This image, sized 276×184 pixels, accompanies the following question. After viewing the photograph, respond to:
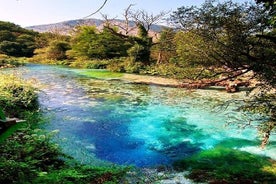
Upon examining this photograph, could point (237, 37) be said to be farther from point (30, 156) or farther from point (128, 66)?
point (128, 66)

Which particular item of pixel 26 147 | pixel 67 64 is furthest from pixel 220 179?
pixel 67 64

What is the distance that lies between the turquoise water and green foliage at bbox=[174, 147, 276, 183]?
1.20 ft

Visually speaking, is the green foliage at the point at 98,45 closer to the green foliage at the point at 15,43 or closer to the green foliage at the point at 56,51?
the green foliage at the point at 56,51

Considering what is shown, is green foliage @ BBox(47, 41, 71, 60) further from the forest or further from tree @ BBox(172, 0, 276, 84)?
tree @ BBox(172, 0, 276, 84)

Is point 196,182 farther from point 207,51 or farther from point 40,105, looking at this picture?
point 40,105

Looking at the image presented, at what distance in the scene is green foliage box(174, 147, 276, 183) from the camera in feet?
Result: 19.7

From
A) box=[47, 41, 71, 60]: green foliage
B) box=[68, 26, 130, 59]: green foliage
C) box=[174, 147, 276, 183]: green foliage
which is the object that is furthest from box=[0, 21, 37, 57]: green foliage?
box=[174, 147, 276, 183]: green foliage

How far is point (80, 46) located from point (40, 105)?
2204 cm

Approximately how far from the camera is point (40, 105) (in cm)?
1213

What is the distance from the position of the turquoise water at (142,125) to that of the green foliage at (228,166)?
366 millimetres

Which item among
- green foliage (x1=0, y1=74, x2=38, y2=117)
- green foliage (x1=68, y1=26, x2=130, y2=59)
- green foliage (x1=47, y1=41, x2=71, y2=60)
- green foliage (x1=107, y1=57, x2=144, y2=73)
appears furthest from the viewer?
green foliage (x1=47, y1=41, x2=71, y2=60)

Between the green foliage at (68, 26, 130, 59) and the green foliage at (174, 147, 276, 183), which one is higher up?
the green foliage at (68, 26, 130, 59)

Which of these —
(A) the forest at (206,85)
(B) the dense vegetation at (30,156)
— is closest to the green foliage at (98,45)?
(A) the forest at (206,85)

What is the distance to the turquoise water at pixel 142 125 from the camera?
24.7ft
